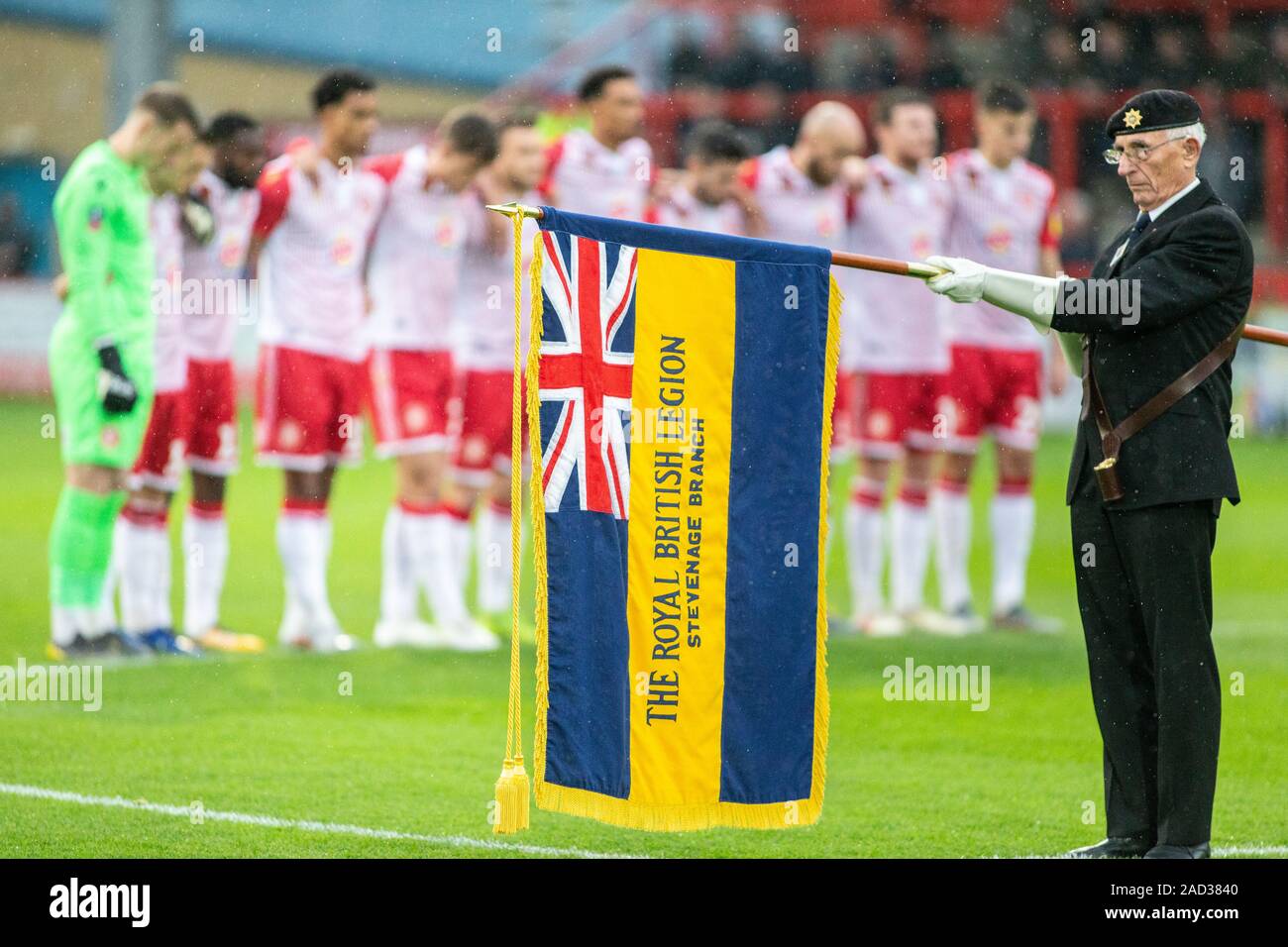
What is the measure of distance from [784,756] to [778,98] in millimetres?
17295

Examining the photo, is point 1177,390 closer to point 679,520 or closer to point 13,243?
point 679,520

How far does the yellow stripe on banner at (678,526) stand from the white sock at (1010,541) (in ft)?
15.8

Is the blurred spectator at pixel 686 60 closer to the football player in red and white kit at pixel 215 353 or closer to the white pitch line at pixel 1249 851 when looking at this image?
the football player in red and white kit at pixel 215 353

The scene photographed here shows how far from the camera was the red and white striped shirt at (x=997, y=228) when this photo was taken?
9797mm

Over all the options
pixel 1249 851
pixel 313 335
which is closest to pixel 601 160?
pixel 313 335

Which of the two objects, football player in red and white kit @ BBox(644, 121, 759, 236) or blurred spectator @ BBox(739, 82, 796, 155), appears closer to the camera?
football player in red and white kit @ BBox(644, 121, 759, 236)

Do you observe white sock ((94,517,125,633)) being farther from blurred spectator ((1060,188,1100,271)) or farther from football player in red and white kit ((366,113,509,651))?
blurred spectator ((1060,188,1100,271))

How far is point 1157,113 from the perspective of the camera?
5109 mm

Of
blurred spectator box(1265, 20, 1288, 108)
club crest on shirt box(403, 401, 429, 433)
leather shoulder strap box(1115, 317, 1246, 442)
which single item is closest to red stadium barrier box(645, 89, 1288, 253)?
blurred spectator box(1265, 20, 1288, 108)

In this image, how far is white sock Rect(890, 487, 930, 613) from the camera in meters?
9.81

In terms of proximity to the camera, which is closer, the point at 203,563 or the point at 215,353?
the point at 203,563

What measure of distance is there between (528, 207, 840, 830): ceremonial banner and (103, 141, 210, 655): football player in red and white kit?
3.77 m

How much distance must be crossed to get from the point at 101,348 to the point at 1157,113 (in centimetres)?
452

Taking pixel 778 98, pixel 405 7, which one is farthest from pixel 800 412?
pixel 405 7
